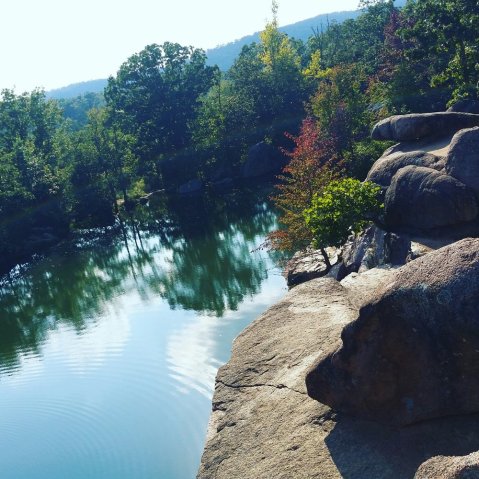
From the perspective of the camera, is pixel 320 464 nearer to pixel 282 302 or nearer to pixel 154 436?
pixel 282 302

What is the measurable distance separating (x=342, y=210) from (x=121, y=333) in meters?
11.5

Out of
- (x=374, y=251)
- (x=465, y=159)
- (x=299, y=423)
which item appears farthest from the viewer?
(x=374, y=251)

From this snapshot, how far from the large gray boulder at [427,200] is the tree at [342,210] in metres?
0.96

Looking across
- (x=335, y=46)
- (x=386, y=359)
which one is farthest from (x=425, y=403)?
(x=335, y=46)

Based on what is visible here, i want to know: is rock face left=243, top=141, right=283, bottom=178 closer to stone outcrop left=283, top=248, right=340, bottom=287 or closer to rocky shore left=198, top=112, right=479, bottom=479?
stone outcrop left=283, top=248, right=340, bottom=287

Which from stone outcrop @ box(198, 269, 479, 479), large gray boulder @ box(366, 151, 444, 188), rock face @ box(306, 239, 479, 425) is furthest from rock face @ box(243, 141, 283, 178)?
rock face @ box(306, 239, 479, 425)

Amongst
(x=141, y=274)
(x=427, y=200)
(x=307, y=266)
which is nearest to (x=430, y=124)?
(x=427, y=200)

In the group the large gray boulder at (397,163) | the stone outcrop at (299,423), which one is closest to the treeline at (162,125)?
the large gray boulder at (397,163)

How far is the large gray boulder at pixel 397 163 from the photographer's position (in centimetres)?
1770

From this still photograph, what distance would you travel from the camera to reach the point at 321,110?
3931 cm

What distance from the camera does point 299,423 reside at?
9617 mm

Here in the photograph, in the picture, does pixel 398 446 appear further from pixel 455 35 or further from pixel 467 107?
pixel 455 35

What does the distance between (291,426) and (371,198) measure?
10.3 metres

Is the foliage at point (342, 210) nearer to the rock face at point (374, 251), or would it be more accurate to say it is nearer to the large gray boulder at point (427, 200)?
the rock face at point (374, 251)
